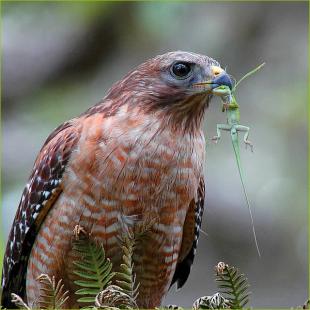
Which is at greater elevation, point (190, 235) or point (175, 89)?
point (175, 89)

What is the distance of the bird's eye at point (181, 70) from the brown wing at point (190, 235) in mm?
698

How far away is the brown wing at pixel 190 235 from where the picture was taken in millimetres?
5413

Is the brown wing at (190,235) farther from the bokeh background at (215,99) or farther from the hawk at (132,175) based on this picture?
the bokeh background at (215,99)

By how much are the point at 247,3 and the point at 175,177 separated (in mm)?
6294

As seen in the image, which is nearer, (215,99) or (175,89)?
(175,89)

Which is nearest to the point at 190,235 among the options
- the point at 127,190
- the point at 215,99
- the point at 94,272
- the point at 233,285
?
the point at 127,190

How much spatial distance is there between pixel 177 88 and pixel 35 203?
3.47 ft

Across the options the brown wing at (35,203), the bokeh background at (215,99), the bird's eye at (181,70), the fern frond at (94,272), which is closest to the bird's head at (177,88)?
the bird's eye at (181,70)

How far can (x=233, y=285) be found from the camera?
3.70m

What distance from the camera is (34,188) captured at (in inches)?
211

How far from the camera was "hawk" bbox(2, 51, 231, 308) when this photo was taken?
4953mm

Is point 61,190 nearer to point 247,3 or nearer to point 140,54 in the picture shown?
point 140,54

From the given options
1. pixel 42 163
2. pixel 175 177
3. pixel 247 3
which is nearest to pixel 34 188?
pixel 42 163

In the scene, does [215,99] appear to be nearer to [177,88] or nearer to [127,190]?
[177,88]
